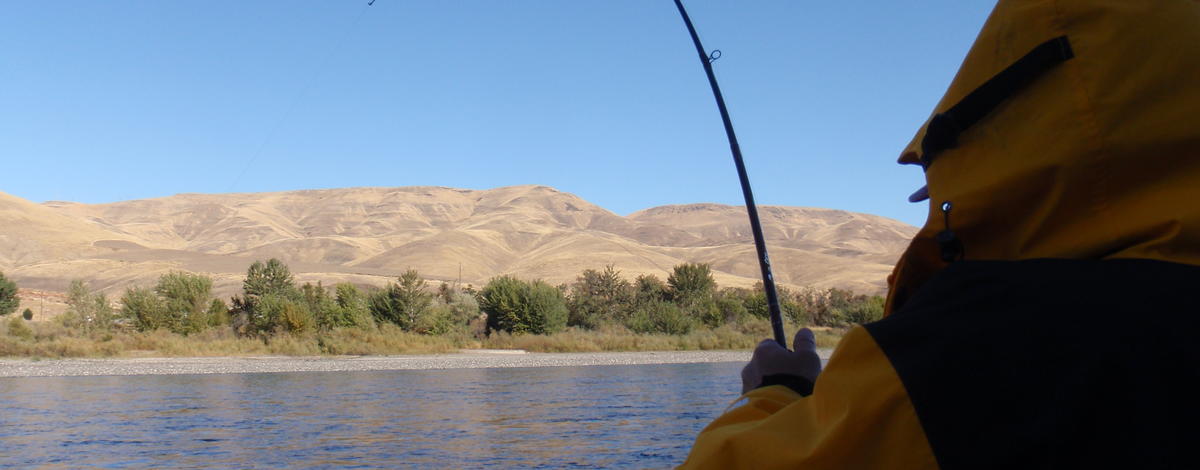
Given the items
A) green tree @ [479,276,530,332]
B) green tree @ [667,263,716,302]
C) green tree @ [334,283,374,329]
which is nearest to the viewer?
green tree @ [334,283,374,329]

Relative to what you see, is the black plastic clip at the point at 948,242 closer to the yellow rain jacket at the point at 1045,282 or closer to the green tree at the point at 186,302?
the yellow rain jacket at the point at 1045,282

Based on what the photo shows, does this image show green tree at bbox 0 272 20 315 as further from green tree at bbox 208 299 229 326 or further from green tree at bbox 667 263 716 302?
green tree at bbox 667 263 716 302

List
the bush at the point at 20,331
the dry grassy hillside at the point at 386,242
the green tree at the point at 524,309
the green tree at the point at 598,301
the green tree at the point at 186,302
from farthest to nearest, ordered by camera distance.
Result: the dry grassy hillside at the point at 386,242
the green tree at the point at 598,301
the green tree at the point at 524,309
the green tree at the point at 186,302
the bush at the point at 20,331

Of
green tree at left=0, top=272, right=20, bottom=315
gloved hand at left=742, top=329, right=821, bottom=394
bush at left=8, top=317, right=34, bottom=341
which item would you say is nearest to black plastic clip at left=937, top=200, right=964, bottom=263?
gloved hand at left=742, top=329, right=821, bottom=394

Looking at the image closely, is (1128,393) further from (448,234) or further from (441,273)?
(448,234)

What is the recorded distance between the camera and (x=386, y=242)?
136000mm

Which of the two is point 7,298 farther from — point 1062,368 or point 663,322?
point 1062,368

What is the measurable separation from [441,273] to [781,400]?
105 metres

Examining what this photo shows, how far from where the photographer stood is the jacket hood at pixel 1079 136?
100 centimetres

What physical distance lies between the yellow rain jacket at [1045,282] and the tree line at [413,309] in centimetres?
3392

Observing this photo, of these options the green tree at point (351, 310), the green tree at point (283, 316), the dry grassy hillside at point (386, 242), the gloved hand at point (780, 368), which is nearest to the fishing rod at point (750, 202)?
the gloved hand at point (780, 368)

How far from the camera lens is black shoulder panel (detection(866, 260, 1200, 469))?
0.92 metres

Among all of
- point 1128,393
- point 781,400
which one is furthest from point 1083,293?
point 781,400

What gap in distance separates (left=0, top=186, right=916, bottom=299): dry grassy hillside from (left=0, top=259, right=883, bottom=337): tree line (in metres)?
42.9
